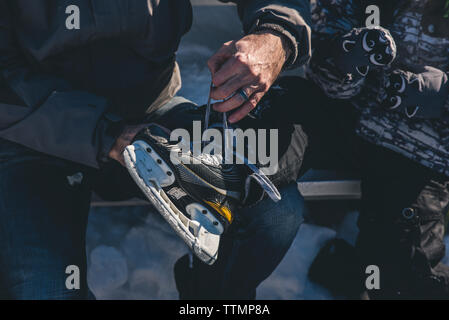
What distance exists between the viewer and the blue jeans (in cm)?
101

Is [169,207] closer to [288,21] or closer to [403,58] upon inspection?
[288,21]

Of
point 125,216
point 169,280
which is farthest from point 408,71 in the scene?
point 125,216

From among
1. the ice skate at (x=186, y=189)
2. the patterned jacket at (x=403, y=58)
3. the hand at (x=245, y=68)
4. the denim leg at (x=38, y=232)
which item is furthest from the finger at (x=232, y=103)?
the denim leg at (x=38, y=232)

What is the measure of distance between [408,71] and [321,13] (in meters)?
0.36

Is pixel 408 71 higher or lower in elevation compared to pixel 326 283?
higher

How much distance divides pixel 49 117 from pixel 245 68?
586 mm

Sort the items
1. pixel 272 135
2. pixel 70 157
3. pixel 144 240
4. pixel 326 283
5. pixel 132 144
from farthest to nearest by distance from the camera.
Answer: pixel 144 240
pixel 326 283
pixel 272 135
pixel 70 157
pixel 132 144

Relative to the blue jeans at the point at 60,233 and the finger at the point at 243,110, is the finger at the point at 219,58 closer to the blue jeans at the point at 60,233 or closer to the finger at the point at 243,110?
the finger at the point at 243,110

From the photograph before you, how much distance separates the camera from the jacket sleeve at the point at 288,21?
1078 millimetres

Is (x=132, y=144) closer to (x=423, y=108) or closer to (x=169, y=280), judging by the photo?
(x=169, y=280)


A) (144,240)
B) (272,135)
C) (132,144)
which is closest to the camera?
(132,144)

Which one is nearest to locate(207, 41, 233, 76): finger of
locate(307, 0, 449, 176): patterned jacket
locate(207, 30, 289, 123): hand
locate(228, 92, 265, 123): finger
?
locate(207, 30, 289, 123): hand

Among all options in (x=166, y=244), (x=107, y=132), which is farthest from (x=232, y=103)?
(x=166, y=244)

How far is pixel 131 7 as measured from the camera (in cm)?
106
